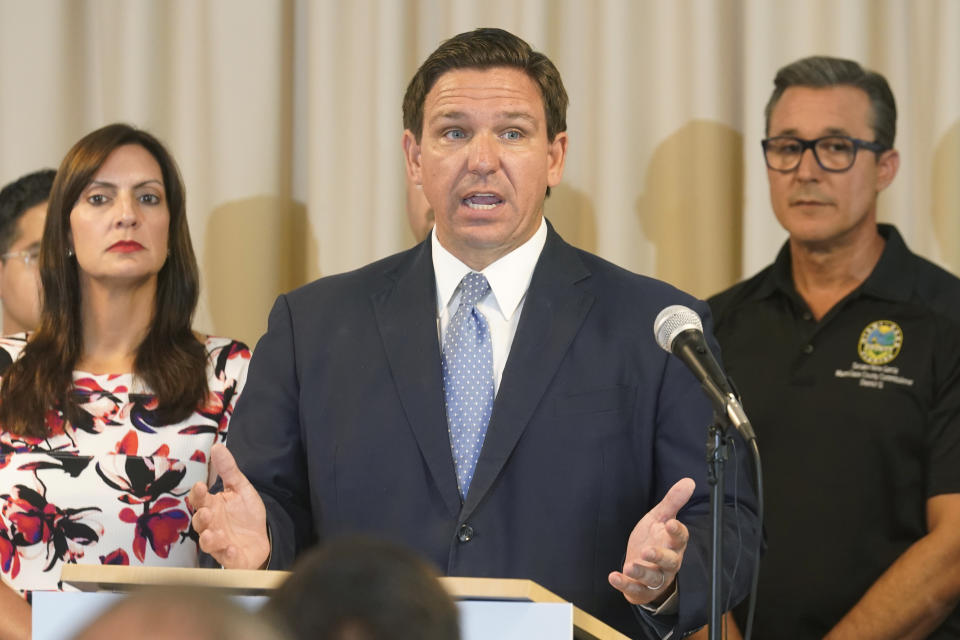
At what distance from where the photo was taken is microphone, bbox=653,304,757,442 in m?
2.16

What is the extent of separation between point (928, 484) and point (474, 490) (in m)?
1.49

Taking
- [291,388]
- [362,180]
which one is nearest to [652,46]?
[362,180]

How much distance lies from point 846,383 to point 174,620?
2.99 meters

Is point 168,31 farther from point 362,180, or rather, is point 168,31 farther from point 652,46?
point 652,46

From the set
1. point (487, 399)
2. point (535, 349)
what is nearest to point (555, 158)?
point (535, 349)

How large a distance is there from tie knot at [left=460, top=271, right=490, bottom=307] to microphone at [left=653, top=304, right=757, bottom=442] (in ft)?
2.27

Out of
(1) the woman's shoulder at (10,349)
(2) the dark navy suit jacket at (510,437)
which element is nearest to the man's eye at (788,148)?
(2) the dark navy suit jacket at (510,437)

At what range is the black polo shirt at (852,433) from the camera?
3.63 m

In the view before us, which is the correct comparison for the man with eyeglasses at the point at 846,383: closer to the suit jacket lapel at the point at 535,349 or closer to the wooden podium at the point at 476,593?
the suit jacket lapel at the point at 535,349

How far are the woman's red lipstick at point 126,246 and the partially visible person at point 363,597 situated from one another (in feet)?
8.57

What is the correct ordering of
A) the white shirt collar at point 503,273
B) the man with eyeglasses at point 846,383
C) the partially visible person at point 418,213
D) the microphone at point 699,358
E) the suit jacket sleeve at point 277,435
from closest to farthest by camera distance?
the microphone at point 699,358 < the suit jacket sleeve at point 277,435 < the white shirt collar at point 503,273 < the man with eyeglasses at point 846,383 < the partially visible person at point 418,213

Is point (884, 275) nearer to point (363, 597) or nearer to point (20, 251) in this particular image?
point (20, 251)

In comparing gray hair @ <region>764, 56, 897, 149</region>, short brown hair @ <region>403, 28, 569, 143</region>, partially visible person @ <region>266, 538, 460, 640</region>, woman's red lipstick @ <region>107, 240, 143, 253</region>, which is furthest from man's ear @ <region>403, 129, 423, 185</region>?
partially visible person @ <region>266, 538, 460, 640</region>

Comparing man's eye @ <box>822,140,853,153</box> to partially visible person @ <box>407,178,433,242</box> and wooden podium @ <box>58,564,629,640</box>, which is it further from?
wooden podium @ <box>58,564,629,640</box>
